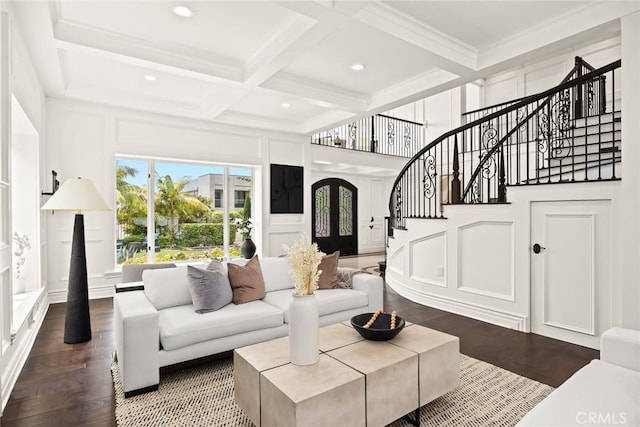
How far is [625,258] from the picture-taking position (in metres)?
2.88

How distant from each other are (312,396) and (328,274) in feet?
7.19

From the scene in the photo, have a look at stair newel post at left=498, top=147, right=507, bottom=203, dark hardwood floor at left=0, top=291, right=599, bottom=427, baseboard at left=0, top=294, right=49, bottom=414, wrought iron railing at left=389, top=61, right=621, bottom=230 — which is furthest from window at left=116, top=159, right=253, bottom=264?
stair newel post at left=498, top=147, right=507, bottom=203

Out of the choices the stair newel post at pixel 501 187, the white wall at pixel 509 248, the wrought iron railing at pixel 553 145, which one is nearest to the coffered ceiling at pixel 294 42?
the wrought iron railing at pixel 553 145

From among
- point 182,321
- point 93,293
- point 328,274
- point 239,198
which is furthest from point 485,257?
point 93,293

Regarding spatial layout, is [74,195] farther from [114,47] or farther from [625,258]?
[625,258]

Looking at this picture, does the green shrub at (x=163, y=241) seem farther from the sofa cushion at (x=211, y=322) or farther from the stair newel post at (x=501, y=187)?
the stair newel post at (x=501, y=187)

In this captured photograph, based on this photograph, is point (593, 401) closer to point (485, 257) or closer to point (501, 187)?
point (485, 257)

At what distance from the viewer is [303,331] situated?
1.98 m

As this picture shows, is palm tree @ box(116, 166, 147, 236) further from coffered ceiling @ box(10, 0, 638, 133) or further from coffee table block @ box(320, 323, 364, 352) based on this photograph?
coffee table block @ box(320, 323, 364, 352)

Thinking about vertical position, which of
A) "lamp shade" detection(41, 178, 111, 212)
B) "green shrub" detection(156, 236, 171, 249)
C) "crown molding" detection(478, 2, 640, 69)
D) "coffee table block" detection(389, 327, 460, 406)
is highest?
"crown molding" detection(478, 2, 640, 69)

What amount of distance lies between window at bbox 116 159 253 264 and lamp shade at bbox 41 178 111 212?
7.99ft

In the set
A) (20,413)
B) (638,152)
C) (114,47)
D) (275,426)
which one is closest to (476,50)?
(638,152)

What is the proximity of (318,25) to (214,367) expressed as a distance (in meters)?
3.03

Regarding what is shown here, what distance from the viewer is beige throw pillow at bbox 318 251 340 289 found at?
3783mm
